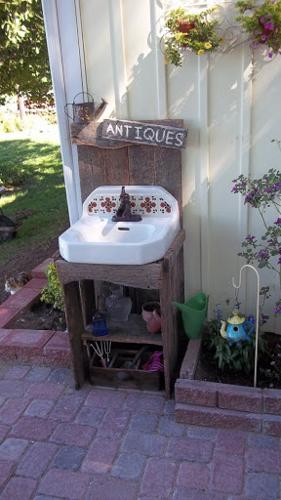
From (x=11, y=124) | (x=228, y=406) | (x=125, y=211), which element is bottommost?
(x=228, y=406)

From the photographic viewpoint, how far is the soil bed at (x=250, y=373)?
2.83 meters

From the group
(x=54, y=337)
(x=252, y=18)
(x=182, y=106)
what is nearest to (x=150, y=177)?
(x=182, y=106)

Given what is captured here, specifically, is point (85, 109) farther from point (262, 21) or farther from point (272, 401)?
point (272, 401)

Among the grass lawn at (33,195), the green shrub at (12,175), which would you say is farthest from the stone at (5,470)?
the green shrub at (12,175)

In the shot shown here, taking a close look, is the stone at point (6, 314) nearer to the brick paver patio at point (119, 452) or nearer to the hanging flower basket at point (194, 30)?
the brick paver patio at point (119, 452)

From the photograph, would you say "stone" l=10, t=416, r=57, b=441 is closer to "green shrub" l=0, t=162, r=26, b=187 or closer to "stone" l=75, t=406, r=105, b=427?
"stone" l=75, t=406, r=105, b=427

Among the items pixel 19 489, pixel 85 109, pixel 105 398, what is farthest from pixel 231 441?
pixel 85 109

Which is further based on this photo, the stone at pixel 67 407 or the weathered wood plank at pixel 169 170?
the weathered wood plank at pixel 169 170

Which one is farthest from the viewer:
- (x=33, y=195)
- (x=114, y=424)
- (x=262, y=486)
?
(x=33, y=195)

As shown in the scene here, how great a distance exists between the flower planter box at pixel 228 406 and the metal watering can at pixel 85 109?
1.70 m

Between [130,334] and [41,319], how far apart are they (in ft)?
3.55

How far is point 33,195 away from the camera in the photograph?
25.8 ft

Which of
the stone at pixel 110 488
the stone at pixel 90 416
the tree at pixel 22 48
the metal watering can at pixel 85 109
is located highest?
the tree at pixel 22 48

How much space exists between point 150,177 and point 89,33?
0.94m
